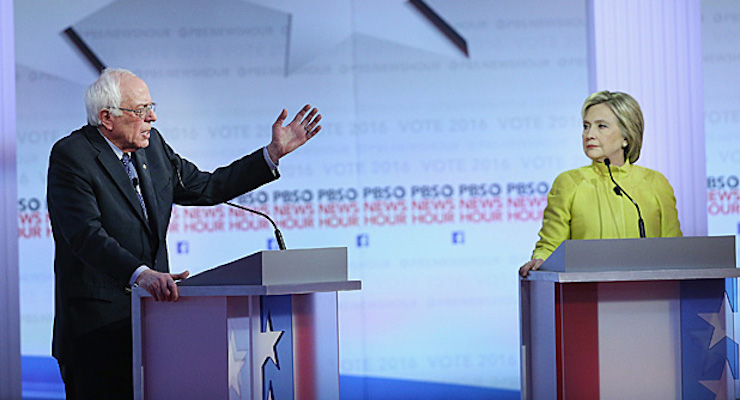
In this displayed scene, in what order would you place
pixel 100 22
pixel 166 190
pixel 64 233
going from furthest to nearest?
pixel 100 22
pixel 166 190
pixel 64 233

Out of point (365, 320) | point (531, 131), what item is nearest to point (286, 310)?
point (365, 320)

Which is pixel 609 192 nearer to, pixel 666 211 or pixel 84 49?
pixel 666 211

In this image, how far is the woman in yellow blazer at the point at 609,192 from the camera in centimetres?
308

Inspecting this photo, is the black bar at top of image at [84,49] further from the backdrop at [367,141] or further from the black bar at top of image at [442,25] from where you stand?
the black bar at top of image at [442,25]

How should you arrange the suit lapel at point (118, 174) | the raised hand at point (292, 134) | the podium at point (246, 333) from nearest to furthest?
1. the podium at point (246, 333)
2. the suit lapel at point (118, 174)
3. the raised hand at point (292, 134)

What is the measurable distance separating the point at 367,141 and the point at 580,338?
2.72m

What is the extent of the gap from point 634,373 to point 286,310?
101 centimetres

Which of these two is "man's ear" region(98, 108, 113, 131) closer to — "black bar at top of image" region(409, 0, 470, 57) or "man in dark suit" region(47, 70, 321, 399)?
"man in dark suit" region(47, 70, 321, 399)

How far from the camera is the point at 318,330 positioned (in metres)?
2.39

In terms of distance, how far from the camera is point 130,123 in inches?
105

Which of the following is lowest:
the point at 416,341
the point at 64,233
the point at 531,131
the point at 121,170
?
the point at 416,341

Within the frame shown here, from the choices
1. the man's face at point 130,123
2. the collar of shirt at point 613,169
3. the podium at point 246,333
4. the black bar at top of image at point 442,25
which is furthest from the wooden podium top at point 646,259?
the black bar at top of image at point 442,25

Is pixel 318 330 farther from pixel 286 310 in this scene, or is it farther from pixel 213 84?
pixel 213 84

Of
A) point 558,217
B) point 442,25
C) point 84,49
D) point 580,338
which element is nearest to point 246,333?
point 580,338
